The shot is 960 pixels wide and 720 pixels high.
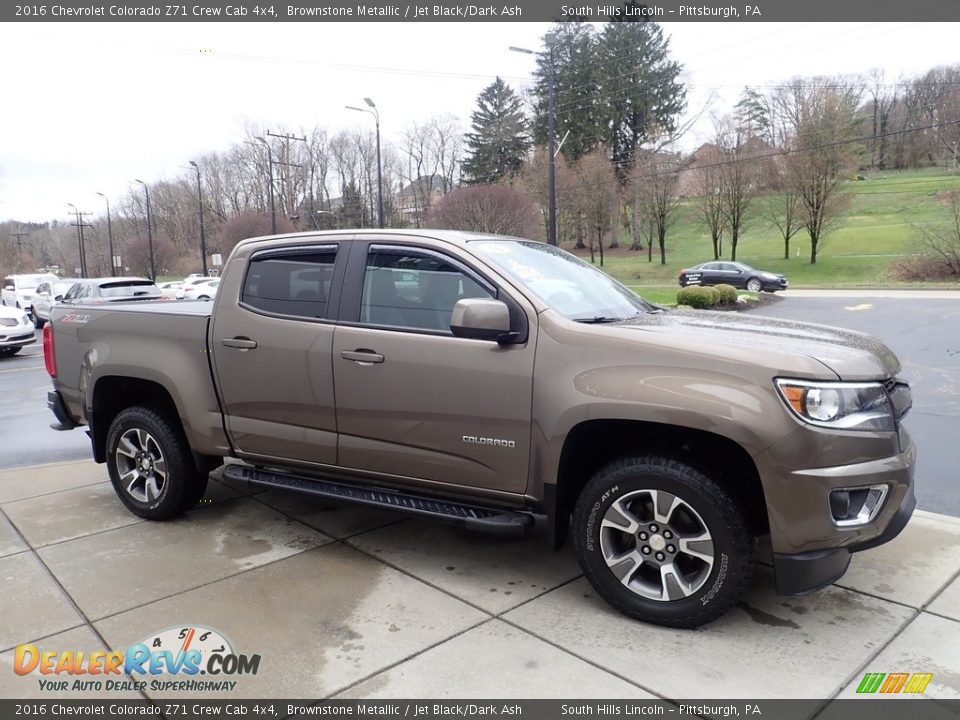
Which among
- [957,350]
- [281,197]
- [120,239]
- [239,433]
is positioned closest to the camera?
[239,433]

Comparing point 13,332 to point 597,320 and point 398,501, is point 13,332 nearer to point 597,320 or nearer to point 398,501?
point 398,501

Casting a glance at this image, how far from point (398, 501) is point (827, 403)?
7.14 feet

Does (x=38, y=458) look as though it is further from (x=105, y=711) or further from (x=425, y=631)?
(x=425, y=631)

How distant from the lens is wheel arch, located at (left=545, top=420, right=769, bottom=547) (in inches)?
123

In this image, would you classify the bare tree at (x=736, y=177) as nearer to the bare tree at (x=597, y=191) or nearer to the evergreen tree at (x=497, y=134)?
the bare tree at (x=597, y=191)

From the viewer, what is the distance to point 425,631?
3.20 m

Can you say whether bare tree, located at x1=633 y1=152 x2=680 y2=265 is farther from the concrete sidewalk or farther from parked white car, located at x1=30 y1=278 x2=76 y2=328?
the concrete sidewalk

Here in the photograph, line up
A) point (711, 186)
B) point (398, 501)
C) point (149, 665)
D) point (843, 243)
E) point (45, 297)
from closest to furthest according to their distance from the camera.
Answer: point (149, 665) → point (398, 501) → point (45, 297) → point (711, 186) → point (843, 243)

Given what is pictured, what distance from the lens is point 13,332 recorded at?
15312 mm

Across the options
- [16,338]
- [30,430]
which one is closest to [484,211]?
[16,338]

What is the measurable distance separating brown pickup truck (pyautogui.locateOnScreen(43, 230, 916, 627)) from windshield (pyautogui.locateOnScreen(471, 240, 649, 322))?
2 cm

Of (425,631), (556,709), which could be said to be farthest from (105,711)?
(556,709)

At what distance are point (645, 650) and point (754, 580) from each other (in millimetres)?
1034

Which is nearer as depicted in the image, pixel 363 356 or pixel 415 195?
pixel 363 356
